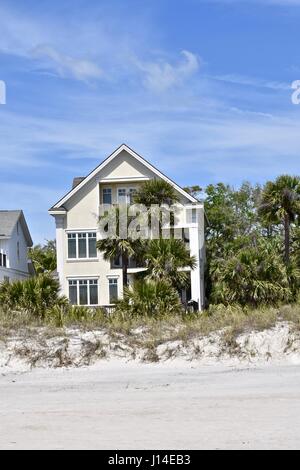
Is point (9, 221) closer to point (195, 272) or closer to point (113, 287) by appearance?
point (113, 287)

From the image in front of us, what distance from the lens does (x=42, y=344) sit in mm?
17734

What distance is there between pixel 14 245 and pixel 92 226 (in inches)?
382

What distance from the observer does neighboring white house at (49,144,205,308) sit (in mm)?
45938

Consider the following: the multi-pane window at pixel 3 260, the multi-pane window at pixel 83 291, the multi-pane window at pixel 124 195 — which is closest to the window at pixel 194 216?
the multi-pane window at pixel 124 195

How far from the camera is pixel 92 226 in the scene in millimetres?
46531

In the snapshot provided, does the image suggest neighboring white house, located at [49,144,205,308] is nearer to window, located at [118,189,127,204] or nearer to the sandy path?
window, located at [118,189,127,204]

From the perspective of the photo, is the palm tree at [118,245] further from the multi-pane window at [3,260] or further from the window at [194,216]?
the multi-pane window at [3,260]

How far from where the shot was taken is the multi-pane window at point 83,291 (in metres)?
46.0

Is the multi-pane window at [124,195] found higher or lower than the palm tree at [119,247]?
higher

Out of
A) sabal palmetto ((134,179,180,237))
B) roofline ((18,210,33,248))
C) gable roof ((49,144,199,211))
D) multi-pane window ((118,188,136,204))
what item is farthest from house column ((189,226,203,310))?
roofline ((18,210,33,248))

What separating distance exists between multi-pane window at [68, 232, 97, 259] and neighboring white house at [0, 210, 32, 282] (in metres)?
5.04
